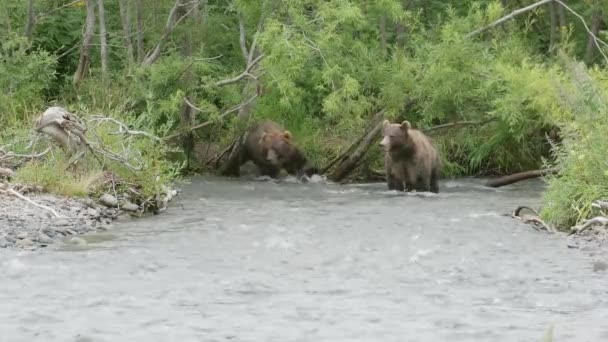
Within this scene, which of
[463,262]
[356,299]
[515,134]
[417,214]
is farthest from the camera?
[515,134]

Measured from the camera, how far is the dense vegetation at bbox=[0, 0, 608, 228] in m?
15.7

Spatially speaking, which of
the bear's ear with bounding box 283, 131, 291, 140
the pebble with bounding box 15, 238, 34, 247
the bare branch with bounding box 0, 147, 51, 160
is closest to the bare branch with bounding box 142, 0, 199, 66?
the bear's ear with bounding box 283, 131, 291, 140

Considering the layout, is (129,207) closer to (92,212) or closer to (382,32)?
(92,212)

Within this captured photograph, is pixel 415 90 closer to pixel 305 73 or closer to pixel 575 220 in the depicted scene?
pixel 305 73

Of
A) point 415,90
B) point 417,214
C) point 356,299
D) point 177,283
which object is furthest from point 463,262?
point 415,90

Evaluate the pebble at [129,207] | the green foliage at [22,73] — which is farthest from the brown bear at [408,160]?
the green foliage at [22,73]

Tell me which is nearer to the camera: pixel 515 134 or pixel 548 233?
pixel 548 233

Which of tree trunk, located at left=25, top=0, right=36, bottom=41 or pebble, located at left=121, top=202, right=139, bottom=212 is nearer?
pebble, located at left=121, top=202, right=139, bottom=212

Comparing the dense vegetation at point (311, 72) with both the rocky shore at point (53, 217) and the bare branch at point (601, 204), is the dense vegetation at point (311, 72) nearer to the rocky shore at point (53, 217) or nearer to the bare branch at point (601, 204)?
the rocky shore at point (53, 217)

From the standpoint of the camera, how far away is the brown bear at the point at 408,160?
48.2ft

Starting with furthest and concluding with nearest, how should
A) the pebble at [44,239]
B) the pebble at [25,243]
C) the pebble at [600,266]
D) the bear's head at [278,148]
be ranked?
1. the bear's head at [278,148]
2. the pebble at [44,239]
3. the pebble at [25,243]
4. the pebble at [600,266]

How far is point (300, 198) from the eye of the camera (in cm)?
1437

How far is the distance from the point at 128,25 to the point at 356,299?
11.4 meters

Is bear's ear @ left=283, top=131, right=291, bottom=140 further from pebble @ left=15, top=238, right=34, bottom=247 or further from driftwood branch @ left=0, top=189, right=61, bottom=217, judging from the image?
pebble @ left=15, top=238, right=34, bottom=247
